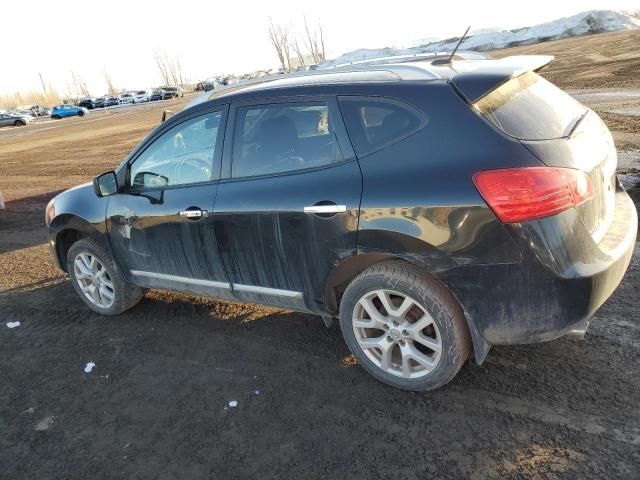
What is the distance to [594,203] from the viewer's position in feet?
8.61

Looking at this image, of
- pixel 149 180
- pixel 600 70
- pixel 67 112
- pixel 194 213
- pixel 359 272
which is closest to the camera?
pixel 359 272

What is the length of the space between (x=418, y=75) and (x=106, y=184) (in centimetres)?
261

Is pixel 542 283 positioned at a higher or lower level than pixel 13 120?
lower

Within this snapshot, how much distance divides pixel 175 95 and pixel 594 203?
69099mm

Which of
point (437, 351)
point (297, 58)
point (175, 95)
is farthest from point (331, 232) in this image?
point (297, 58)

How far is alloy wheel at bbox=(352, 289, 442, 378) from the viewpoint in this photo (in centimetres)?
287

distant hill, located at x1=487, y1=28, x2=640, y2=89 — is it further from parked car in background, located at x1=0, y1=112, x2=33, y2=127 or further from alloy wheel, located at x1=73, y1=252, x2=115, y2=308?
parked car in background, located at x1=0, y1=112, x2=33, y2=127

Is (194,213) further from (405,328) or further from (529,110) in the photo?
(529,110)

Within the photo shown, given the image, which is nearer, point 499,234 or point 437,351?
point 499,234

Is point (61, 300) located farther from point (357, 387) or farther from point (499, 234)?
point (499, 234)

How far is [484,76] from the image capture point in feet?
9.05

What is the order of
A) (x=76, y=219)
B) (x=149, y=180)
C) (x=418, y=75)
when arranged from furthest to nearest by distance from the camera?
(x=76, y=219) → (x=149, y=180) → (x=418, y=75)

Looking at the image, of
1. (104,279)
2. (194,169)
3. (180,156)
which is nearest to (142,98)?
(104,279)

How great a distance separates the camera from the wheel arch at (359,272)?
2.70m
